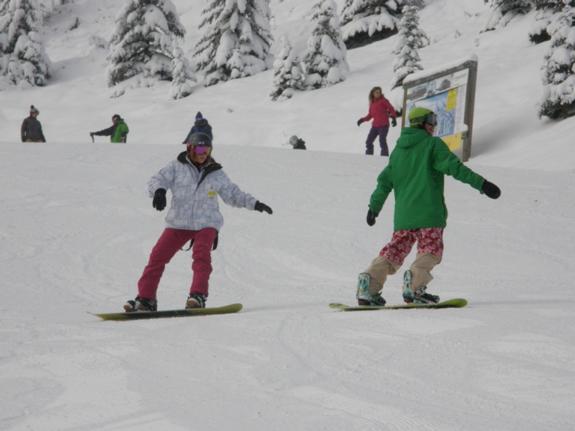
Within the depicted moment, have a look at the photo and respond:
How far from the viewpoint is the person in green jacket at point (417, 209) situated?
5.30 meters

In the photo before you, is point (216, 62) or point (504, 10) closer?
point (504, 10)

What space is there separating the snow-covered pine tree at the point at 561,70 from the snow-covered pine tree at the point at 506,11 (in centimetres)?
794

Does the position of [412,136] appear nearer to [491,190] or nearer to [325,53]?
[491,190]

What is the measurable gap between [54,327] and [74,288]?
8.35 ft

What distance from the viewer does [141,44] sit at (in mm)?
34625

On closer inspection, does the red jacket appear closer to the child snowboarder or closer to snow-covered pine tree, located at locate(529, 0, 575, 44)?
snow-covered pine tree, located at locate(529, 0, 575, 44)

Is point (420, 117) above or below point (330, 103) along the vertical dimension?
below

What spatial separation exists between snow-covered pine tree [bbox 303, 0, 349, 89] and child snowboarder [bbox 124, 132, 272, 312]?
841 inches

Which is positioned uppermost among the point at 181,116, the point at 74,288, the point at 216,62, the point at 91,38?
the point at 91,38

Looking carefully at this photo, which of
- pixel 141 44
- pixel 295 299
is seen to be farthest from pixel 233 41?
pixel 295 299

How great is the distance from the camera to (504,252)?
8578 millimetres

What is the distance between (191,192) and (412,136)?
1720mm

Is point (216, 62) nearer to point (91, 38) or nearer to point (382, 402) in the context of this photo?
point (91, 38)

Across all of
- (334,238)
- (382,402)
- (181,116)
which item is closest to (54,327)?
(382,402)
